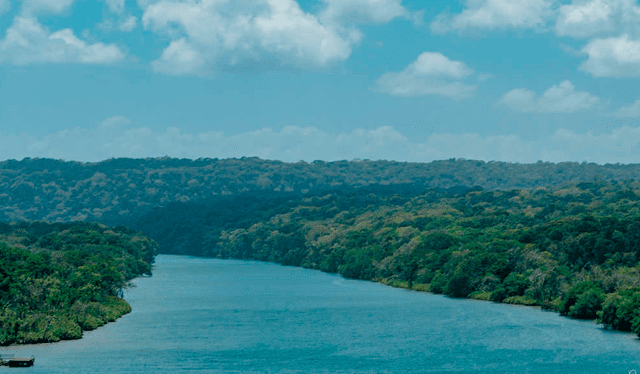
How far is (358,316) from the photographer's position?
105 m

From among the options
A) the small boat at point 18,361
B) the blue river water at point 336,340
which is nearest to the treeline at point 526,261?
the blue river water at point 336,340

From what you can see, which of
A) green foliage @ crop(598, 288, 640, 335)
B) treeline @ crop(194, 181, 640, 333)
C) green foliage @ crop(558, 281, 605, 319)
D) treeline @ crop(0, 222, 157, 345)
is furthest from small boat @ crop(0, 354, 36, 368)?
green foliage @ crop(558, 281, 605, 319)

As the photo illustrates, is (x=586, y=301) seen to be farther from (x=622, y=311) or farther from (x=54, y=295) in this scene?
(x=54, y=295)

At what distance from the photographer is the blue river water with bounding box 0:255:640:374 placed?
235 feet

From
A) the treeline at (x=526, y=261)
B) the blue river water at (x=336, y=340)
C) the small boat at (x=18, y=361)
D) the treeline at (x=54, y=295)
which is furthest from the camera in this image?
the treeline at (x=526, y=261)

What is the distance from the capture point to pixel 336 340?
284ft

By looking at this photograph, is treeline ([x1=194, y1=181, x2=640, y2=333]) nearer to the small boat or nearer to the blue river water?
the blue river water

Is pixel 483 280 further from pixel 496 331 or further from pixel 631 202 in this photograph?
pixel 631 202

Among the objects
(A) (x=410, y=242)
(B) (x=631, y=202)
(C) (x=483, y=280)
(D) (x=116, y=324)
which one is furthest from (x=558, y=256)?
(B) (x=631, y=202)

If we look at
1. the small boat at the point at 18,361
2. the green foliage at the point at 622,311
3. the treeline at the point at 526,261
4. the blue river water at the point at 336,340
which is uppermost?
the treeline at the point at 526,261

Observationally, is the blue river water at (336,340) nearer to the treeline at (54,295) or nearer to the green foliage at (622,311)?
the green foliage at (622,311)

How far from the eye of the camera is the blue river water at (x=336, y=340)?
71.7 m

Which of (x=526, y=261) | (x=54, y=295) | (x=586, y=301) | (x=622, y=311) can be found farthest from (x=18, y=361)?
(x=526, y=261)

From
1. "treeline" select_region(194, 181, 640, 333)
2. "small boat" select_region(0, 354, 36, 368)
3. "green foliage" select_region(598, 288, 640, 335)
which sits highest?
"treeline" select_region(194, 181, 640, 333)
